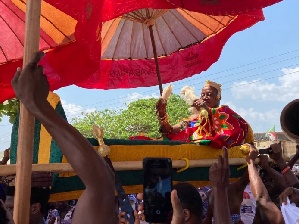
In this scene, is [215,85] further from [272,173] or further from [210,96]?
[272,173]

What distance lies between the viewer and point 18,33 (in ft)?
10.7

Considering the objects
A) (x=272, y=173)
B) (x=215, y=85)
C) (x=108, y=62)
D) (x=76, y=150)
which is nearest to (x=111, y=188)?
(x=76, y=150)

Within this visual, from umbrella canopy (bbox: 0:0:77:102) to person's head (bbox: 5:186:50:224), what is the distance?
1274 mm

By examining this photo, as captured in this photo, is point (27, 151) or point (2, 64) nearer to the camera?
point (27, 151)

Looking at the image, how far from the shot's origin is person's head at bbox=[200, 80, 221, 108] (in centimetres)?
354

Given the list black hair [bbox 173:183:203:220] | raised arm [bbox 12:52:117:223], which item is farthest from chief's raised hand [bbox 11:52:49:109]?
black hair [bbox 173:183:203:220]

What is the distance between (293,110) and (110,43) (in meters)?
3.56

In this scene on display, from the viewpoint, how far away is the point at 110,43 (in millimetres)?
4441

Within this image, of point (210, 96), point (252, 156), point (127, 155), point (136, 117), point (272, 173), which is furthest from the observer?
point (136, 117)

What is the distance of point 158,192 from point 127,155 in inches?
17.6

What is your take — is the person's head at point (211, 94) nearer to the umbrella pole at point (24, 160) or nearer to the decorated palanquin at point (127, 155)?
the decorated palanquin at point (127, 155)

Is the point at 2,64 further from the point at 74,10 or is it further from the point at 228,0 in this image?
the point at 228,0

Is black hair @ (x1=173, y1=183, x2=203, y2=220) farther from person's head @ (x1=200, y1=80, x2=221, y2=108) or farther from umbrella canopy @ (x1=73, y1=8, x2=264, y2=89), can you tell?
umbrella canopy @ (x1=73, y1=8, x2=264, y2=89)

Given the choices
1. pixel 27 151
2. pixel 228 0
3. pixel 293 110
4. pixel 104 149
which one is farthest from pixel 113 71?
pixel 293 110
